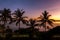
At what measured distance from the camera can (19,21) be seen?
73.6 metres

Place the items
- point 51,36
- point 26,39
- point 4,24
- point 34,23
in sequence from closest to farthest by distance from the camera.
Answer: point 51,36, point 26,39, point 4,24, point 34,23

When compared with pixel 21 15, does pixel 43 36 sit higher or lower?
lower

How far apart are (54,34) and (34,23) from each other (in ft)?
90.8

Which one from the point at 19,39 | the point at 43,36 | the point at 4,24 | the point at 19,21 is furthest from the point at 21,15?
the point at 43,36

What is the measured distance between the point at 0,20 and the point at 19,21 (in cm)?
747

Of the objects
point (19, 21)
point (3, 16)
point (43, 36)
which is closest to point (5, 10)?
point (3, 16)

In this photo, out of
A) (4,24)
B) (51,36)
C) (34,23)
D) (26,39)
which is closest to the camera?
(51,36)

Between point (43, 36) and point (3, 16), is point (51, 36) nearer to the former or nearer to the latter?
point (43, 36)

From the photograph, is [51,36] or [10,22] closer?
[51,36]

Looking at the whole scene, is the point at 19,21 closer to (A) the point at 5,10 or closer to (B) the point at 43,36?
(A) the point at 5,10

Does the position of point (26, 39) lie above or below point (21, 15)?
below

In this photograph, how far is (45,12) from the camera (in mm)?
71750

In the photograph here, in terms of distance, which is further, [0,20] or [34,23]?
[34,23]

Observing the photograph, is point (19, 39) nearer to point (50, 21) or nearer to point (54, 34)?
point (54, 34)
